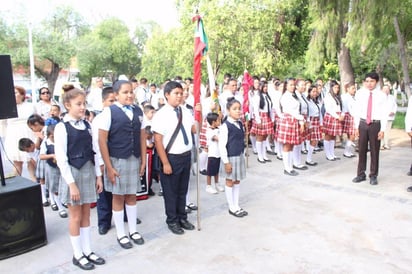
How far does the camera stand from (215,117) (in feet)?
19.4

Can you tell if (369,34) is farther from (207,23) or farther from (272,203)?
(207,23)

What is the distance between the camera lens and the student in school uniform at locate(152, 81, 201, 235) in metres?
4.17

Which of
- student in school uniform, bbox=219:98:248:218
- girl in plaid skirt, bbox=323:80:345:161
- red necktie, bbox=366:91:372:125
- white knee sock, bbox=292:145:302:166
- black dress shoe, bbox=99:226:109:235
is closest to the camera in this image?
black dress shoe, bbox=99:226:109:235

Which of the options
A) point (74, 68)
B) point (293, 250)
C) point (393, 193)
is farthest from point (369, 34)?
point (74, 68)

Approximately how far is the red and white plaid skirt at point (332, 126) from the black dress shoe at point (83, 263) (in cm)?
569

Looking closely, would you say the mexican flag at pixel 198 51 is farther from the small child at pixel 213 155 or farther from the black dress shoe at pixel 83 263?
the black dress shoe at pixel 83 263

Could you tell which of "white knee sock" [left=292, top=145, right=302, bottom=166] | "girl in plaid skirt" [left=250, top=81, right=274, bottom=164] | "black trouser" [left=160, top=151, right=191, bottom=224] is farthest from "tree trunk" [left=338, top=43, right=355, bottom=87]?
"black trouser" [left=160, top=151, right=191, bottom=224]

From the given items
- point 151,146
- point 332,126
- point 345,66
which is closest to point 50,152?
point 151,146

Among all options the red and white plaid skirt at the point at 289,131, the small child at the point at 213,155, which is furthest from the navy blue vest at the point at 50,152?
the red and white plaid skirt at the point at 289,131

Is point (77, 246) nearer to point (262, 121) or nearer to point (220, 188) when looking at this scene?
point (220, 188)

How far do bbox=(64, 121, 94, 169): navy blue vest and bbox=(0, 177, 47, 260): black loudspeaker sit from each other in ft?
2.64

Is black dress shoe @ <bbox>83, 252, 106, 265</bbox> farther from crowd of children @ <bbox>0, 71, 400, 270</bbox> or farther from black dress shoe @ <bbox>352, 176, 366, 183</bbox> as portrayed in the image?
black dress shoe @ <bbox>352, 176, 366, 183</bbox>

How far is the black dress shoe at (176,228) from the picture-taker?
435 cm

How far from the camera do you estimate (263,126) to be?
313 inches
